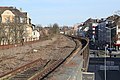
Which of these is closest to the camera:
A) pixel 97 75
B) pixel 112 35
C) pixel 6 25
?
pixel 97 75

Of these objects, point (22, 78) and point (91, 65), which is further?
point (91, 65)

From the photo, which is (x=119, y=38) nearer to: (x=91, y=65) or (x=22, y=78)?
(x=91, y=65)

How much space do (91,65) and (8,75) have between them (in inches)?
1549

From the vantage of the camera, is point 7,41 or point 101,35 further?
point 101,35

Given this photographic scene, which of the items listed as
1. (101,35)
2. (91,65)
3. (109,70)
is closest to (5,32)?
(91,65)

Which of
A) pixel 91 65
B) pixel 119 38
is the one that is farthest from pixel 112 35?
pixel 91 65

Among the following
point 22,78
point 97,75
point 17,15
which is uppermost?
point 17,15

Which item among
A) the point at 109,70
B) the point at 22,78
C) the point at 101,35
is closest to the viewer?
the point at 22,78

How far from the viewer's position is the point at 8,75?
16.3m

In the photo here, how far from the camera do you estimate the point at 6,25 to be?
68750mm

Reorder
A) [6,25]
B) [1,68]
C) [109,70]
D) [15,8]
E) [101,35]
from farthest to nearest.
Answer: [101,35], [15,8], [6,25], [109,70], [1,68]

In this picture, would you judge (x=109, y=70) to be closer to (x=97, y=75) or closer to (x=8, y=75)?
(x=97, y=75)

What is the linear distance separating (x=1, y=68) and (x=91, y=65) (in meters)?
35.2

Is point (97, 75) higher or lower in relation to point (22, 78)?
lower
